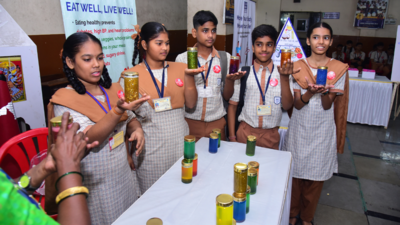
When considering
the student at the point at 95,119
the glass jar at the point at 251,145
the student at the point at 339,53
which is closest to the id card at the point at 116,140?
the student at the point at 95,119

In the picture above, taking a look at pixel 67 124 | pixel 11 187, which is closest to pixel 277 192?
pixel 67 124

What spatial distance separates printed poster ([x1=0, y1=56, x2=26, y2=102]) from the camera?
6.36ft

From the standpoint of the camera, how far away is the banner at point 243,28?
479cm

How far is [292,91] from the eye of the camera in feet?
6.91

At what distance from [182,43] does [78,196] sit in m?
7.03

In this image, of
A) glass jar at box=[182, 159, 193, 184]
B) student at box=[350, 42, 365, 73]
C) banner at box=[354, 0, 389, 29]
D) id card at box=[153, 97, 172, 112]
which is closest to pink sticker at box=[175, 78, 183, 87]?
id card at box=[153, 97, 172, 112]

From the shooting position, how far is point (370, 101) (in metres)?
4.91

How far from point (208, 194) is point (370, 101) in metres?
4.86

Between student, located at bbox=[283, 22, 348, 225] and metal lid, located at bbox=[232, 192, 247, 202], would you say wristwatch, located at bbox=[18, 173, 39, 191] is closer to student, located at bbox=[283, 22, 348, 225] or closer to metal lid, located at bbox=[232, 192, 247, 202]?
metal lid, located at bbox=[232, 192, 247, 202]

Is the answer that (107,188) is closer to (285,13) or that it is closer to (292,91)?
(292,91)

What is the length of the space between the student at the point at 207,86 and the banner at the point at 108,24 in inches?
45.3

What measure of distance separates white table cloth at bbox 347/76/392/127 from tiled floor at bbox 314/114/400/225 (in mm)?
500

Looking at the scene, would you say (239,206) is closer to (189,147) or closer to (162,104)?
(189,147)

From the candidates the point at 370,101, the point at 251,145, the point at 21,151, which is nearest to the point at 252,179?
the point at 251,145
